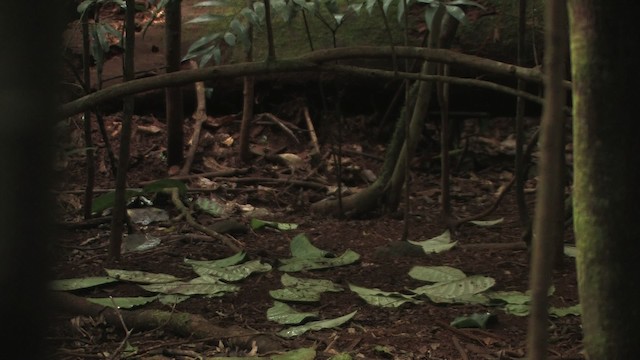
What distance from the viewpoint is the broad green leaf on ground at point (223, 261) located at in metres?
3.60

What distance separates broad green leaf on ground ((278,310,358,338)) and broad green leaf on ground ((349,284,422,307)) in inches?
7.8

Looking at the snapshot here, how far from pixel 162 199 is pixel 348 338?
Answer: 219 centimetres

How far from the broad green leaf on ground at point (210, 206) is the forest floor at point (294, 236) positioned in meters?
0.03

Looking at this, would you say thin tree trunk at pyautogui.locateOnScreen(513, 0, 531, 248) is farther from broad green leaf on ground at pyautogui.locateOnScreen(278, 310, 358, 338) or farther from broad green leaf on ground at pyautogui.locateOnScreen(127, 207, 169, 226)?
broad green leaf on ground at pyautogui.locateOnScreen(127, 207, 169, 226)

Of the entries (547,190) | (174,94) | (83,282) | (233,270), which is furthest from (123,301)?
(174,94)

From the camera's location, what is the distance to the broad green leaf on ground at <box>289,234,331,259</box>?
12.5 feet

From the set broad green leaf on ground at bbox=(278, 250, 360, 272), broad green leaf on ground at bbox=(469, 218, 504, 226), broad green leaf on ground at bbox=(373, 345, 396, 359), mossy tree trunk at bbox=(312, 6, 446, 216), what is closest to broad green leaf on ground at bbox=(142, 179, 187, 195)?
mossy tree trunk at bbox=(312, 6, 446, 216)

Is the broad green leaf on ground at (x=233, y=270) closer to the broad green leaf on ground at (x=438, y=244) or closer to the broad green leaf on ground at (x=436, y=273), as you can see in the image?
the broad green leaf on ground at (x=436, y=273)

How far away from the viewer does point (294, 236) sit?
14.1 ft

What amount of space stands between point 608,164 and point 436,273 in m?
1.25

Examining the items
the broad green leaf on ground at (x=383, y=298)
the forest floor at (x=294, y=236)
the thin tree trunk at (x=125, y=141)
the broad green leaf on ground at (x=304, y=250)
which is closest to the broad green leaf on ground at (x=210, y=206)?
the forest floor at (x=294, y=236)

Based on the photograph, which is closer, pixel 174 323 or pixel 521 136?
pixel 174 323

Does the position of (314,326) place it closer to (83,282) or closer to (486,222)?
(83,282)

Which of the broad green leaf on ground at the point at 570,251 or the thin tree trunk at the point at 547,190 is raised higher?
the thin tree trunk at the point at 547,190
